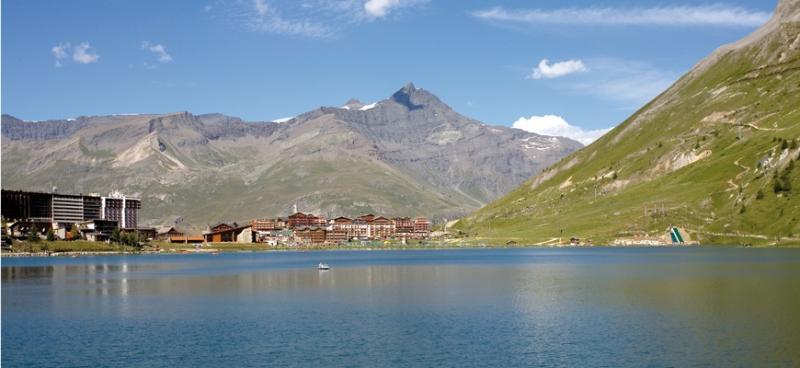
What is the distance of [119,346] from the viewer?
76750mm

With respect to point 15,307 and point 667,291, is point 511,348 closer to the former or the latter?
point 667,291

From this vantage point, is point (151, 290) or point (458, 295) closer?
point (458, 295)

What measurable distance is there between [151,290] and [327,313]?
52.2 metres

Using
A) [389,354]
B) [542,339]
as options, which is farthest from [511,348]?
[389,354]

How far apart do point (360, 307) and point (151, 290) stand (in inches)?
1976

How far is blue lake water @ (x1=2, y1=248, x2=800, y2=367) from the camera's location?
68.6 metres

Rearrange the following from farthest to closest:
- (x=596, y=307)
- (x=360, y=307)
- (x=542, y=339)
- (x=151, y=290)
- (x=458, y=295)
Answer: (x=151, y=290)
(x=458, y=295)
(x=360, y=307)
(x=596, y=307)
(x=542, y=339)

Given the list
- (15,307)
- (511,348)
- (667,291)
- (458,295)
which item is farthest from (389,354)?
(15,307)

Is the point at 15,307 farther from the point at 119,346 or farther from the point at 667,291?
the point at 667,291

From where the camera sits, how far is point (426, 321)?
90.6 meters

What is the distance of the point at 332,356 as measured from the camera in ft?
229

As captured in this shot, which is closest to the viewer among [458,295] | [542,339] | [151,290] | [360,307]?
[542,339]

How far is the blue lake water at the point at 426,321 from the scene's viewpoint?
6862 cm

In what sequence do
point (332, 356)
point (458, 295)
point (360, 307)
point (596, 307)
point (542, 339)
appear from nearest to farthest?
point (332, 356)
point (542, 339)
point (596, 307)
point (360, 307)
point (458, 295)
